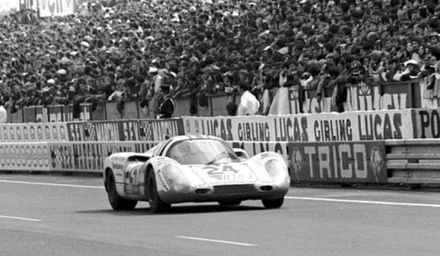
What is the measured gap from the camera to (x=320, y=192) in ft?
73.7

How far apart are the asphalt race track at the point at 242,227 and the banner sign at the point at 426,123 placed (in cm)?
123

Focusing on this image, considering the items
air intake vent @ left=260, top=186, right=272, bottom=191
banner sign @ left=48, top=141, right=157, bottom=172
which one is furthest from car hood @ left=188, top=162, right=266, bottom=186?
banner sign @ left=48, top=141, right=157, bottom=172

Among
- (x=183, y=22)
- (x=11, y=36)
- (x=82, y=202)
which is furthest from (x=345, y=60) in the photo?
(x=11, y=36)

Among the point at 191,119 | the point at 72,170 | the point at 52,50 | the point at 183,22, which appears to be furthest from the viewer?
the point at 52,50

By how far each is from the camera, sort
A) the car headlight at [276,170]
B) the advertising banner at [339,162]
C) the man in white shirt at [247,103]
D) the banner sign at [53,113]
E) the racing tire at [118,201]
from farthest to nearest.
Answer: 1. the banner sign at [53,113]
2. the man in white shirt at [247,103]
3. the advertising banner at [339,162]
4. the racing tire at [118,201]
5. the car headlight at [276,170]

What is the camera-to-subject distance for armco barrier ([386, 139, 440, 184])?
21031 mm

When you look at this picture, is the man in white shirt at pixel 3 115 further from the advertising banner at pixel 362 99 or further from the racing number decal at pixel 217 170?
the racing number decal at pixel 217 170

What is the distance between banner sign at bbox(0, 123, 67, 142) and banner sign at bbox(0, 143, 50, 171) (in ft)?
0.95

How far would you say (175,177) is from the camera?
18203 mm

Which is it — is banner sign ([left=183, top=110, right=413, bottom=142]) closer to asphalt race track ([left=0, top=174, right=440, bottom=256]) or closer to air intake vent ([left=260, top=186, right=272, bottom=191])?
asphalt race track ([left=0, top=174, right=440, bottom=256])

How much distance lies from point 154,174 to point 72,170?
17.8m

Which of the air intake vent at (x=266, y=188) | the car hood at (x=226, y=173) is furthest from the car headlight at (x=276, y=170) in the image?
the car hood at (x=226, y=173)

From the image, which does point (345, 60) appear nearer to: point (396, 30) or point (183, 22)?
point (396, 30)

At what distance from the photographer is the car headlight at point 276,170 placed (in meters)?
18.4
